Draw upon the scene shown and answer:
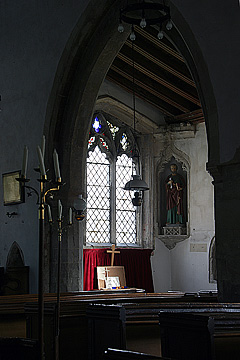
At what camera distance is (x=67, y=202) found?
915cm

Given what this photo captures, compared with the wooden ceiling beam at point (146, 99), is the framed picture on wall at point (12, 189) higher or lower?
lower

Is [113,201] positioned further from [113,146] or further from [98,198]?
[113,146]

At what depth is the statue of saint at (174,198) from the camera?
14.0 metres

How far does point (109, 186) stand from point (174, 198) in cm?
163

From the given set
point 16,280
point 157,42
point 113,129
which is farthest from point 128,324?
point 113,129

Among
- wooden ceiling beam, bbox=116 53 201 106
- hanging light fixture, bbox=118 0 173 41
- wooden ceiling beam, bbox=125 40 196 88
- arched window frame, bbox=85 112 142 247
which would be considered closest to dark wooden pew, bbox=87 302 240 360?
hanging light fixture, bbox=118 0 173 41

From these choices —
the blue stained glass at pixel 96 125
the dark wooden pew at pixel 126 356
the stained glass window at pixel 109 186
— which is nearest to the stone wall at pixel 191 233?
the stained glass window at pixel 109 186

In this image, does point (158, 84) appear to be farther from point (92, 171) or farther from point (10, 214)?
point (10, 214)

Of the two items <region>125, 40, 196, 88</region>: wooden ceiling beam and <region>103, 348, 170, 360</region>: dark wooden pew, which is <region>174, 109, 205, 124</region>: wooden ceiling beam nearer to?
<region>125, 40, 196, 88</region>: wooden ceiling beam

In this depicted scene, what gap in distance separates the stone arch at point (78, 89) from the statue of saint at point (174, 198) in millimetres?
5118

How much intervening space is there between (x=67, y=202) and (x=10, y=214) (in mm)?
1499

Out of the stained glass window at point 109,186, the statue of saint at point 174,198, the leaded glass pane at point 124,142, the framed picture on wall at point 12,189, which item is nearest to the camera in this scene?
the framed picture on wall at point 12,189

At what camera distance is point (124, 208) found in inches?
562

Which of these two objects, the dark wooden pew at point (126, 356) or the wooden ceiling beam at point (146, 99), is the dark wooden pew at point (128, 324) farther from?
the wooden ceiling beam at point (146, 99)
